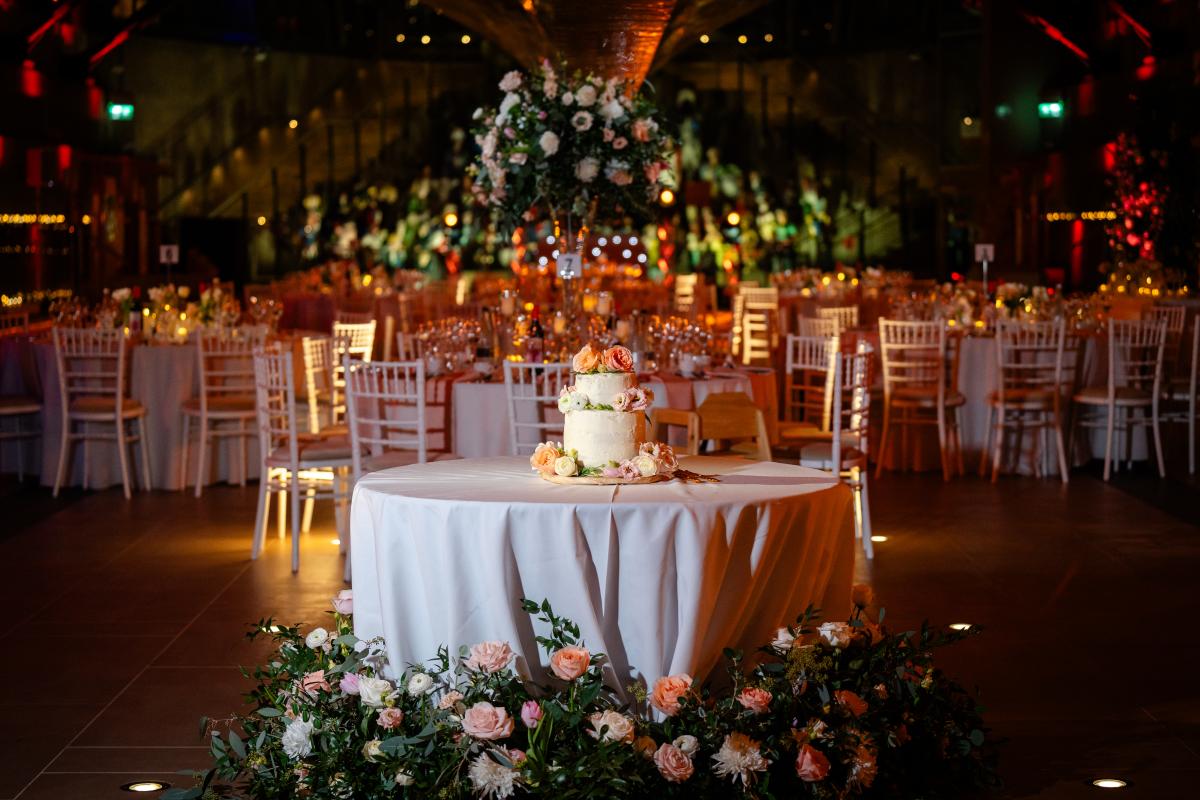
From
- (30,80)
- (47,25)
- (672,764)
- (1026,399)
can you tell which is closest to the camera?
(672,764)

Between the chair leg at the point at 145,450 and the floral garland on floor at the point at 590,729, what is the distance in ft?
17.6

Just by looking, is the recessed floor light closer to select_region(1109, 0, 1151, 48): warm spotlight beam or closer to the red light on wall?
the red light on wall

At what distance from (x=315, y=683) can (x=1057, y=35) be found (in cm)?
1596

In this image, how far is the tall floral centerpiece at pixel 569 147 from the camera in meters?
7.47

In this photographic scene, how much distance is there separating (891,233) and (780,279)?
19.3 feet

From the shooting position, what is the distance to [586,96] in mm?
7418

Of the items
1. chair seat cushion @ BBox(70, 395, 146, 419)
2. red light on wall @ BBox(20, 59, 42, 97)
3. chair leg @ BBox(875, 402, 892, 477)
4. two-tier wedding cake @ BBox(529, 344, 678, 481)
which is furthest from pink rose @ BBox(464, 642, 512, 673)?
red light on wall @ BBox(20, 59, 42, 97)

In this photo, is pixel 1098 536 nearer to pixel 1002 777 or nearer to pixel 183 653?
pixel 1002 777

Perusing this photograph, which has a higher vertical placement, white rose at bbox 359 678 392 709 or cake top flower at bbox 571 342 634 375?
cake top flower at bbox 571 342 634 375

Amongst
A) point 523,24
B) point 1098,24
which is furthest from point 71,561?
point 1098,24

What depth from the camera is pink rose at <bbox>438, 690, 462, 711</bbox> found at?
382cm

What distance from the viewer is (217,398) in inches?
371

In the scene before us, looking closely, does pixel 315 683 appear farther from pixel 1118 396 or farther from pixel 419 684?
pixel 1118 396

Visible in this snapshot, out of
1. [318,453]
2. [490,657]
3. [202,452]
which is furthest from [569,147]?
[490,657]
